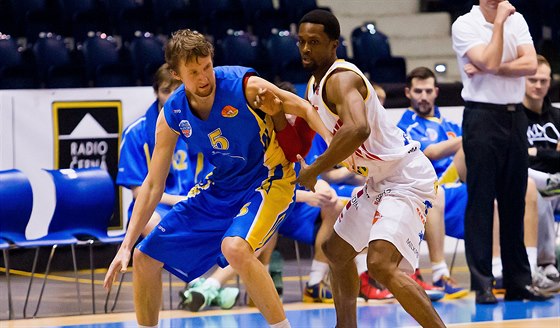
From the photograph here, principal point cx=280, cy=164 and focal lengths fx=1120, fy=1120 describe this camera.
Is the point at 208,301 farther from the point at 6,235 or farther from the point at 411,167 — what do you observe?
the point at 411,167

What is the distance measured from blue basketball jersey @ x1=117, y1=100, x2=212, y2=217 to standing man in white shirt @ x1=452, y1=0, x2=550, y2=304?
198 cm

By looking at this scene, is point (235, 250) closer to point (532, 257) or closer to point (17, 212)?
point (17, 212)

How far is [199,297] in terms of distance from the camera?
7.89m

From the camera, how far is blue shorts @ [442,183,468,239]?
353 inches

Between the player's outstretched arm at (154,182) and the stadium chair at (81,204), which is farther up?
the player's outstretched arm at (154,182)

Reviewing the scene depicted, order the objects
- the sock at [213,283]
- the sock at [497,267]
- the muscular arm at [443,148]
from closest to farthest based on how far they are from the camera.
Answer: the sock at [213,283] → the sock at [497,267] → the muscular arm at [443,148]

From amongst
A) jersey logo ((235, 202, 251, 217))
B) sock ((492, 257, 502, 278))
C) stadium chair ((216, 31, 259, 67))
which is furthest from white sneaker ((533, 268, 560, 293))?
stadium chair ((216, 31, 259, 67))

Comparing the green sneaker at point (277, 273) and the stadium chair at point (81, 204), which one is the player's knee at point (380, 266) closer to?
the green sneaker at point (277, 273)

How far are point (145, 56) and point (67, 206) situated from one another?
3.09 metres

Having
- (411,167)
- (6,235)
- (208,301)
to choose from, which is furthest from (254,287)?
(6,235)

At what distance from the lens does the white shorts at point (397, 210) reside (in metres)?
5.50

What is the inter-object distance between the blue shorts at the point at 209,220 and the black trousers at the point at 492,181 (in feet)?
8.32

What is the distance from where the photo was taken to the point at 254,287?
541 cm

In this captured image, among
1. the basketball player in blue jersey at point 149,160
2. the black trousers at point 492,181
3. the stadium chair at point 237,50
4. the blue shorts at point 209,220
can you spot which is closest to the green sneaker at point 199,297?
the basketball player in blue jersey at point 149,160
